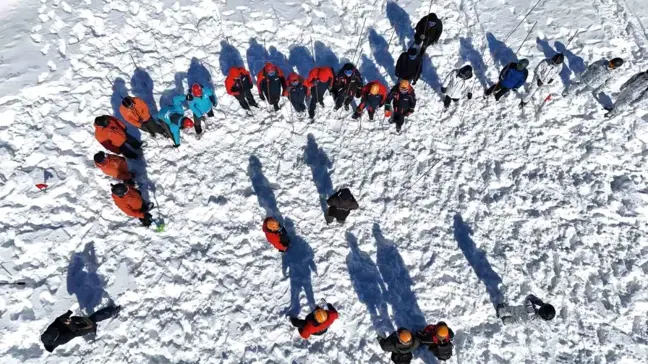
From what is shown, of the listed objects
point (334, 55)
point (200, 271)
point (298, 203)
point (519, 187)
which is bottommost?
point (519, 187)

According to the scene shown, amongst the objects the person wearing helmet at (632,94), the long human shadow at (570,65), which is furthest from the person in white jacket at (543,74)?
the person wearing helmet at (632,94)

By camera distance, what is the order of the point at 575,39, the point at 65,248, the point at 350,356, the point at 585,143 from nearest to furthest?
the point at 350,356 < the point at 65,248 < the point at 585,143 < the point at 575,39

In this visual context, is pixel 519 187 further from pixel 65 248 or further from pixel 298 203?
pixel 65 248

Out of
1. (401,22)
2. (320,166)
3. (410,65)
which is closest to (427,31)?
(410,65)

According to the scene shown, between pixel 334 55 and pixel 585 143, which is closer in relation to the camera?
pixel 585 143

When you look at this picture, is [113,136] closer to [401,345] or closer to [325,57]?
[325,57]

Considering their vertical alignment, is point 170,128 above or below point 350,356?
above

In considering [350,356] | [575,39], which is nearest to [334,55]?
[575,39]

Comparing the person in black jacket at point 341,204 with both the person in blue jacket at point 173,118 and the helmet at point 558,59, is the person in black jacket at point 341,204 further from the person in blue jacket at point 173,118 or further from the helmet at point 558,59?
the helmet at point 558,59
